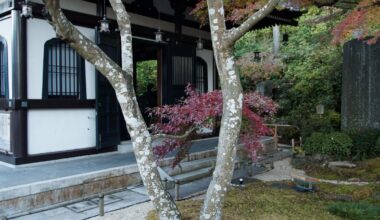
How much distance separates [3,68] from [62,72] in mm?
1149

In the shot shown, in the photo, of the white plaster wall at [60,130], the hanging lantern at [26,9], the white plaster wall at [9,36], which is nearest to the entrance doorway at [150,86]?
the white plaster wall at [60,130]

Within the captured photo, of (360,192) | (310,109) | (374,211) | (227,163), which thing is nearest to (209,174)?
(360,192)

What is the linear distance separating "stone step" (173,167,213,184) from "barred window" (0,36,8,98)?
3469 millimetres

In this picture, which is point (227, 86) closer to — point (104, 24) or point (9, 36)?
point (104, 24)

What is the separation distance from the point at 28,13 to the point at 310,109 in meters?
10.2

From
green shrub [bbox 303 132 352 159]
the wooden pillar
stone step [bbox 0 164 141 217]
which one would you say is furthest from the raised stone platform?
green shrub [bbox 303 132 352 159]

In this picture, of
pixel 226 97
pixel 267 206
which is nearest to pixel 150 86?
pixel 267 206

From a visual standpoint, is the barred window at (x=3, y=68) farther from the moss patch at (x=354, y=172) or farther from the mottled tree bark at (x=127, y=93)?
the moss patch at (x=354, y=172)

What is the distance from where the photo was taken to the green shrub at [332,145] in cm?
898

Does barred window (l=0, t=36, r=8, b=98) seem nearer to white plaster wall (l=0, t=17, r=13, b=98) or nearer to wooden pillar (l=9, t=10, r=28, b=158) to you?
white plaster wall (l=0, t=17, r=13, b=98)

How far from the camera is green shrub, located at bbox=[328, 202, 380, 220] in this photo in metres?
4.11

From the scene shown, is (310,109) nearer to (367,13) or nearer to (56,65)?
(367,13)

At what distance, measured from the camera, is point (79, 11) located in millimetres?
6832

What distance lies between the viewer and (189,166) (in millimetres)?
6812
